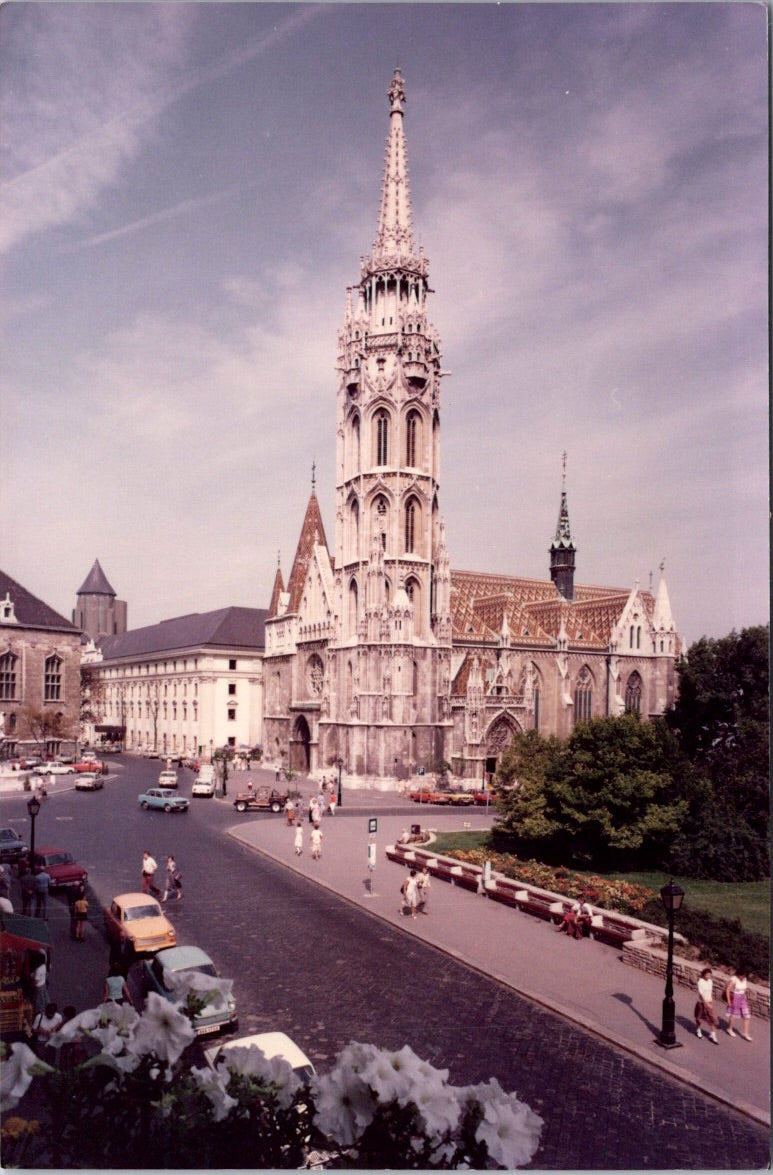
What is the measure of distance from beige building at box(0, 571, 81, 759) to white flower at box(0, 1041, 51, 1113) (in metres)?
17.7

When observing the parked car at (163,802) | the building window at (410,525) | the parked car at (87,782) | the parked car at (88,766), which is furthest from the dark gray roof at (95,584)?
the building window at (410,525)

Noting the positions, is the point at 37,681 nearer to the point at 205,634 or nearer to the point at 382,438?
the point at 382,438

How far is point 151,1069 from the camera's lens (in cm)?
627

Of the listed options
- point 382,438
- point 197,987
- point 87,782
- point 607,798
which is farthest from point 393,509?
A: point 197,987

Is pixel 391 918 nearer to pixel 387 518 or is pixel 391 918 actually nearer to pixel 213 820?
pixel 213 820

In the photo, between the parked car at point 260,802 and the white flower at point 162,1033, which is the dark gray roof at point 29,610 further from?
the parked car at point 260,802

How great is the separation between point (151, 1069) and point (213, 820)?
32286 mm

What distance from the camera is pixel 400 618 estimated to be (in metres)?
55.7

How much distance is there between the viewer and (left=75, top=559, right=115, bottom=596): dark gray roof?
1725 cm

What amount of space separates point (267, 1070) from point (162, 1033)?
3.14ft

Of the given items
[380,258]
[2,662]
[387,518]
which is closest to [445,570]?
[387,518]

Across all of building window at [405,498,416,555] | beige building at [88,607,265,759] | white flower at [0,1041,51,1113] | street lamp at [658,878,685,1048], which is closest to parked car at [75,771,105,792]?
beige building at [88,607,265,759]

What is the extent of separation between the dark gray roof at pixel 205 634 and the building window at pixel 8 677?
39.2ft

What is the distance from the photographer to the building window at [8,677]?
27906 mm
